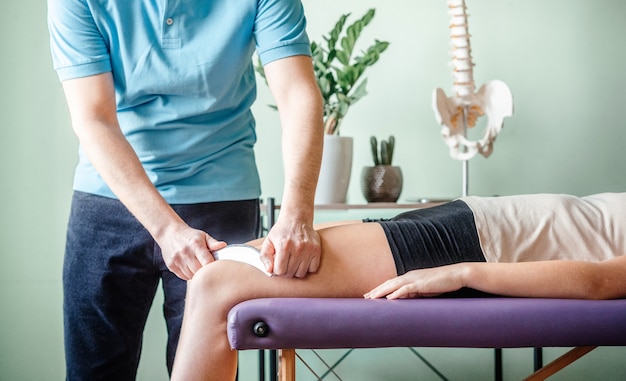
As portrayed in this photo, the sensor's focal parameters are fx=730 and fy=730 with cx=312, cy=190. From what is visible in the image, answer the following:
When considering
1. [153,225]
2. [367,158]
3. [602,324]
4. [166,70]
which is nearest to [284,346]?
[153,225]

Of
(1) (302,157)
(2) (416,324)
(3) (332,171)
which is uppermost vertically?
(1) (302,157)

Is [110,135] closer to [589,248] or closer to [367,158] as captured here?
[589,248]

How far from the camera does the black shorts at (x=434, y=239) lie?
1235mm

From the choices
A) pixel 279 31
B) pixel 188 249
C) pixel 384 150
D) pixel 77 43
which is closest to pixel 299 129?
pixel 279 31

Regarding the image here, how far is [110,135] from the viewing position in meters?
1.27

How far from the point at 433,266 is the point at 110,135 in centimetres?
60

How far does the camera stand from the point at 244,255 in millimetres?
1142

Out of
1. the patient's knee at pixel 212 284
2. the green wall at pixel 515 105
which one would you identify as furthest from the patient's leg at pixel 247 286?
the green wall at pixel 515 105

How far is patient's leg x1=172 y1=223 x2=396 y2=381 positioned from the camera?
1.04 metres

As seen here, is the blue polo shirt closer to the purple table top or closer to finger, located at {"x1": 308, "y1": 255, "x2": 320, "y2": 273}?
finger, located at {"x1": 308, "y1": 255, "x2": 320, "y2": 273}

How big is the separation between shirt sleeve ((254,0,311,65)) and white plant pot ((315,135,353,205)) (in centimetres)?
77

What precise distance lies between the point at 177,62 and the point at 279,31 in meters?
0.20

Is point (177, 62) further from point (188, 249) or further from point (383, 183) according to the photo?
point (383, 183)

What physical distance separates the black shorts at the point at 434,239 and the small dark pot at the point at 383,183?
0.84 meters
